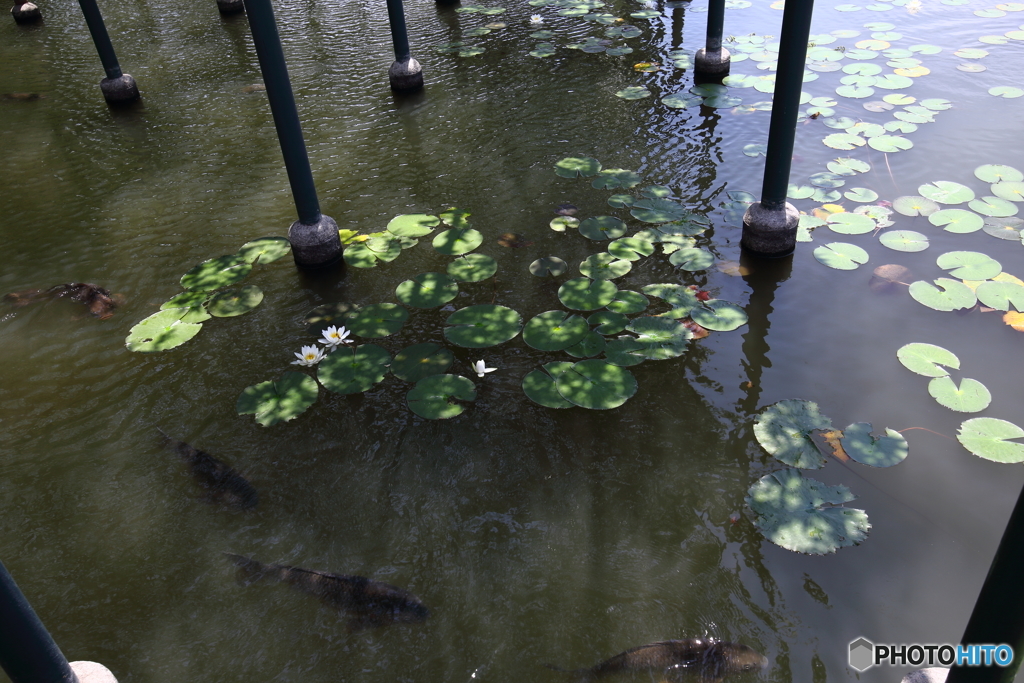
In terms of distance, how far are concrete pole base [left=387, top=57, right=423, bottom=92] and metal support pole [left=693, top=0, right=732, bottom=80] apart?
2.58 metres

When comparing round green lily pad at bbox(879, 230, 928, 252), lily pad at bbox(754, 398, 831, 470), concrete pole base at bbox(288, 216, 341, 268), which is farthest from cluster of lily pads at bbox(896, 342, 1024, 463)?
concrete pole base at bbox(288, 216, 341, 268)

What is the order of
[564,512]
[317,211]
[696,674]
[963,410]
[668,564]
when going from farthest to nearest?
[317,211], [963,410], [564,512], [668,564], [696,674]

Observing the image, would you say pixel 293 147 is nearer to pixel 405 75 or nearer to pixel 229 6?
pixel 405 75

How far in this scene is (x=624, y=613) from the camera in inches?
81.7

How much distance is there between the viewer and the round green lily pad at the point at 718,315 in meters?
3.19

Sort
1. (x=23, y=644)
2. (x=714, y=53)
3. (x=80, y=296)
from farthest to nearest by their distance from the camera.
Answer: (x=714, y=53) < (x=80, y=296) < (x=23, y=644)

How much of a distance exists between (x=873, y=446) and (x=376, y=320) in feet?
8.00

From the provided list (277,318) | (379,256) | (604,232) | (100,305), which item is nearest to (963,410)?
(604,232)

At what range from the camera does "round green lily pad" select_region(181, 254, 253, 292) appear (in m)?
3.70

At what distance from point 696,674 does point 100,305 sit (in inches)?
143

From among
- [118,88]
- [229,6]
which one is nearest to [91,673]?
[118,88]

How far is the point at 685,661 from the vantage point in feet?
6.32

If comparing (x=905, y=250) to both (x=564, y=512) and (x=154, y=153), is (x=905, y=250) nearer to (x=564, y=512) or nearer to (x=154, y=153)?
(x=564, y=512)

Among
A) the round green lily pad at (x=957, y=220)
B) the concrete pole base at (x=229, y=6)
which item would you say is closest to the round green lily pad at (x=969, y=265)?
the round green lily pad at (x=957, y=220)
